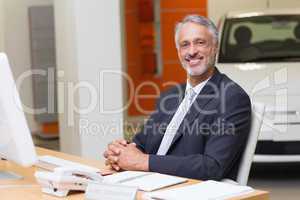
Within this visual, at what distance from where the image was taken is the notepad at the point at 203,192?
2058 millimetres

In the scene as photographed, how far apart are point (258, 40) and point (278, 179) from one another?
5.05 feet

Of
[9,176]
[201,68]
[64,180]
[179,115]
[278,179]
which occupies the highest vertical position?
[201,68]

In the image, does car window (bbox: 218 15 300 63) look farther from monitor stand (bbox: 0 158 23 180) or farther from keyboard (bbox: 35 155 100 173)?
monitor stand (bbox: 0 158 23 180)

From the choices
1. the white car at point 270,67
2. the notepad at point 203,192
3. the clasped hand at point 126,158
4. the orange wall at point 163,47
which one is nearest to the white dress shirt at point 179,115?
the clasped hand at point 126,158

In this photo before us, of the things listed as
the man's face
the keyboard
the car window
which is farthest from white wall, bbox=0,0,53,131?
the man's face

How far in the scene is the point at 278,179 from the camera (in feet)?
18.7

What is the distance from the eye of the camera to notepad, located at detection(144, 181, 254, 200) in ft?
6.75

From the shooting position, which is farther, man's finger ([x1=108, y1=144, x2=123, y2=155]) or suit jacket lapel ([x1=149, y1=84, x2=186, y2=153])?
suit jacket lapel ([x1=149, y1=84, x2=186, y2=153])

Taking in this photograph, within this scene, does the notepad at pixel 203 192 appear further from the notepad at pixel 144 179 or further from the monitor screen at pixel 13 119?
the monitor screen at pixel 13 119

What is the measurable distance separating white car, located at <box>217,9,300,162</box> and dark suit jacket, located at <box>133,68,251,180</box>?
2.48 meters

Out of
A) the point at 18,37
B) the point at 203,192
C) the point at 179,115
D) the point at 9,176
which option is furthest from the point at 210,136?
the point at 18,37

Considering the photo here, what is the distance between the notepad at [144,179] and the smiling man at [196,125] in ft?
0.28

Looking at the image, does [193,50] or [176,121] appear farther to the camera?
[176,121]

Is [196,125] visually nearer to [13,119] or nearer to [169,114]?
[169,114]
